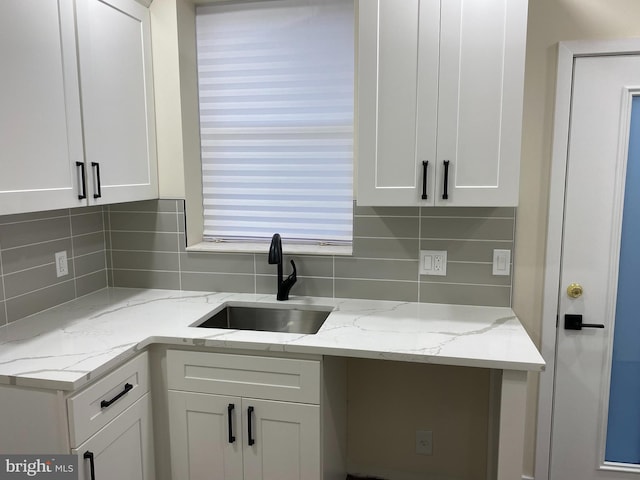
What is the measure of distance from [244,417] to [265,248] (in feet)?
2.81

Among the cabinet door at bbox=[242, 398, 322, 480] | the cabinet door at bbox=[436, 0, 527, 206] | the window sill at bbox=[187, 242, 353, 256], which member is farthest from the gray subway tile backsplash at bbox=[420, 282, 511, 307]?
the cabinet door at bbox=[242, 398, 322, 480]

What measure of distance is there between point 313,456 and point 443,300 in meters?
0.89

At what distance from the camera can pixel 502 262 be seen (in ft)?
7.13

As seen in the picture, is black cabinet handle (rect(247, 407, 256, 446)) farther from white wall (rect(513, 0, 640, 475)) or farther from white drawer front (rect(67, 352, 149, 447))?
white wall (rect(513, 0, 640, 475))

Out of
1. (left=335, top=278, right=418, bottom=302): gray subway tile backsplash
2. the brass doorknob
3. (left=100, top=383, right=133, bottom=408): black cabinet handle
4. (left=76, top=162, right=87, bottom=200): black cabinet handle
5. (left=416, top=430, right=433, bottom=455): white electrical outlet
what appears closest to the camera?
(left=100, top=383, right=133, bottom=408): black cabinet handle

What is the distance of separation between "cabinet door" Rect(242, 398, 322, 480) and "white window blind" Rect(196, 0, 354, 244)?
922mm

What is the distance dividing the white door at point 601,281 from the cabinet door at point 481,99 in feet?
1.40

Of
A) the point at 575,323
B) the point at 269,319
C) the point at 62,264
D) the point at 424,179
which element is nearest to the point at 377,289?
the point at 269,319

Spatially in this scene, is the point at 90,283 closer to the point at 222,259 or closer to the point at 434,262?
the point at 222,259

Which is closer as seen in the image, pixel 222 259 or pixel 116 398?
pixel 116 398

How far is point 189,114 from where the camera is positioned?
2.44 m

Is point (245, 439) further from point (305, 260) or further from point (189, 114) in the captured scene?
point (189, 114)

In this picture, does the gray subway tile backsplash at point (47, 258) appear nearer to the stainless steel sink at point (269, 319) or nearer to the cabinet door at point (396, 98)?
the stainless steel sink at point (269, 319)

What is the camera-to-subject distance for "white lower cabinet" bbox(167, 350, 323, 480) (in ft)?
5.90
